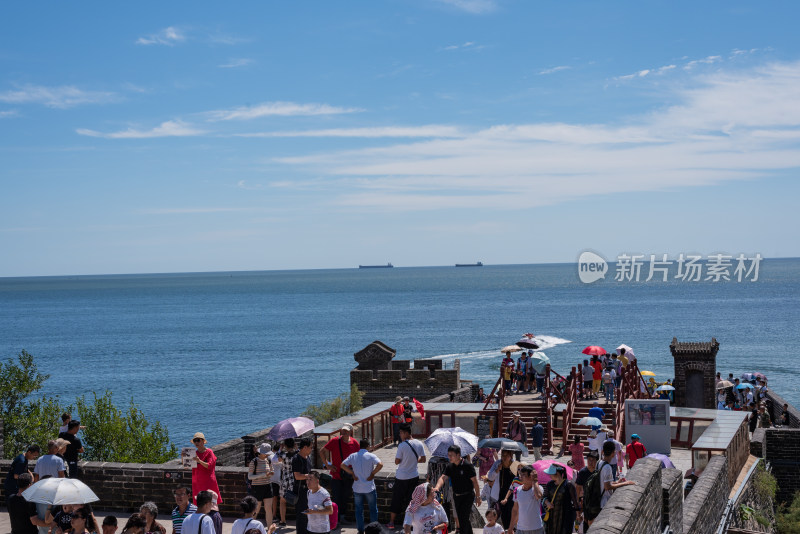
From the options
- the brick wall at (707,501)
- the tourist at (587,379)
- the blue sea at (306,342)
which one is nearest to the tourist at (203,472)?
the brick wall at (707,501)

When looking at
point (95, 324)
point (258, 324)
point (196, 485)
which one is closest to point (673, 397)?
point (196, 485)

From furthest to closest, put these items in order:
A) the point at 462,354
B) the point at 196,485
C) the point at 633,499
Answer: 1. the point at 462,354
2. the point at 196,485
3. the point at 633,499

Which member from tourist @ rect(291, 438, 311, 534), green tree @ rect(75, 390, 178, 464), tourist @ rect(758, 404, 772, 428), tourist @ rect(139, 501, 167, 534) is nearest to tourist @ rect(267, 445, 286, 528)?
tourist @ rect(291, 438, 311, 534)

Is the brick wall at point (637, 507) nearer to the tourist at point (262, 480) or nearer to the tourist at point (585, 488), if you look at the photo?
the tourist at point (585, 488)

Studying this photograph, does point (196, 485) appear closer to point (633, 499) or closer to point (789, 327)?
point (633, 499)

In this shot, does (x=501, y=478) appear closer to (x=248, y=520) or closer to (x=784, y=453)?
(x=248, y=520)

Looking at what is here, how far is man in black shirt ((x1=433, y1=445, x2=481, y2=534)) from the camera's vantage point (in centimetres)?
1138

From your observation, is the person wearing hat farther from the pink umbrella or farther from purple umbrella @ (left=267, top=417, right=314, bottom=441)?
the pink umbrella

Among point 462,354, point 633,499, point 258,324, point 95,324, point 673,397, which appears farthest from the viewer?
point 95,324

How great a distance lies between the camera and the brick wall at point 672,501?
1122 cm

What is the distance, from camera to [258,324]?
15350 cm

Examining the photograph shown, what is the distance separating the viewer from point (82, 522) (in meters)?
9.47

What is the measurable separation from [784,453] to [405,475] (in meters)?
18.6

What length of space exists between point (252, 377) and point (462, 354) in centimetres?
2562
